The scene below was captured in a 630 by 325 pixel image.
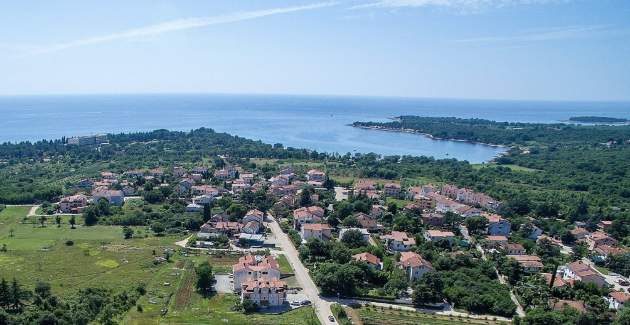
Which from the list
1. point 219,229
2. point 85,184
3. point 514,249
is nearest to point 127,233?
point 219,229

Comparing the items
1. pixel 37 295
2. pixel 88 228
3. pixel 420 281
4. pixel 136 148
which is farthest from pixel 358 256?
pixel 136 148

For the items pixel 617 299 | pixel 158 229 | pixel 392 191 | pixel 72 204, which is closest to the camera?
pixel 617 299

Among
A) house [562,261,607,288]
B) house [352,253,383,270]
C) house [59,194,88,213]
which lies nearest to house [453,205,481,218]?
house [562,261,607,288]

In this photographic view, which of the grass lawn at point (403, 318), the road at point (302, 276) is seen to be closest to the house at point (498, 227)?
the grass lawn at point (403, 318)

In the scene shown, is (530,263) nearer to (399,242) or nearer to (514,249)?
(514,249)

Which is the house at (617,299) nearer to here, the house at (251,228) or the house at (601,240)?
Result: the house at (601,240)

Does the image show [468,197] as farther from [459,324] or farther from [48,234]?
[48,234]
